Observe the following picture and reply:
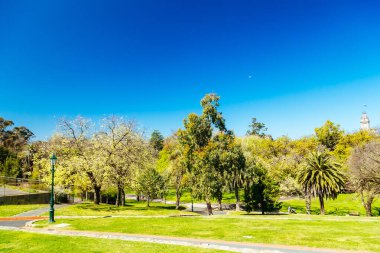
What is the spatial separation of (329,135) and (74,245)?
74.2 meters

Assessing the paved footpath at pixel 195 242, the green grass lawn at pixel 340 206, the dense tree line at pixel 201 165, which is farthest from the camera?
the green grass lawn at pixel 340 206

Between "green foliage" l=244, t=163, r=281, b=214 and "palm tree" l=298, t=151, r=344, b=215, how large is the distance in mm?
4730

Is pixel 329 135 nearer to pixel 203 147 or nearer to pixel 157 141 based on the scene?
pixel 203 147

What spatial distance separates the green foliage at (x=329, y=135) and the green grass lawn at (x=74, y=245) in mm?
71135

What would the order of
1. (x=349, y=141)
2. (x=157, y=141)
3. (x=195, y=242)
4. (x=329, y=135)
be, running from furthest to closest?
(x=157, y=141)
(x=329, y=135)
(x=349, y=141)
(x=195, y=242)

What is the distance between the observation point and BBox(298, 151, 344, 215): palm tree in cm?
3306

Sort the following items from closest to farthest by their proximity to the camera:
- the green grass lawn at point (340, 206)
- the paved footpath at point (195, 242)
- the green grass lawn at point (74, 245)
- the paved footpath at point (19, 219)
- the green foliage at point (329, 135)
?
the paved footpath at point (195, 242), the green grass lawn at point (74, 245), the paved footpath at point (19, 219), the green grass lawn at point (340, 206), the green foliage at point (329, 135)

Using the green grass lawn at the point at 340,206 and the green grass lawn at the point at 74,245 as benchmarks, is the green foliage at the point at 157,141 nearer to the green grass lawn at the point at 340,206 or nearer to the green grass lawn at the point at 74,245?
the green grass lawn at the point at 340,206

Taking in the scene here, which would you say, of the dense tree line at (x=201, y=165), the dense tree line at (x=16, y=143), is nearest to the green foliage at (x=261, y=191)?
the dense tree line at (x=201, y=165)

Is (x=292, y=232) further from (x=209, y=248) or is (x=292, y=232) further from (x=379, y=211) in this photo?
(x=379, y=211)

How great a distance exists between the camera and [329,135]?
2923 inches

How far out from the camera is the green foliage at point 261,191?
126ft

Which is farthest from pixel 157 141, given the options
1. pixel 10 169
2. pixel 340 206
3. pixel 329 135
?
pixel 340 206

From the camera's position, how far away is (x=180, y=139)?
38312mm
